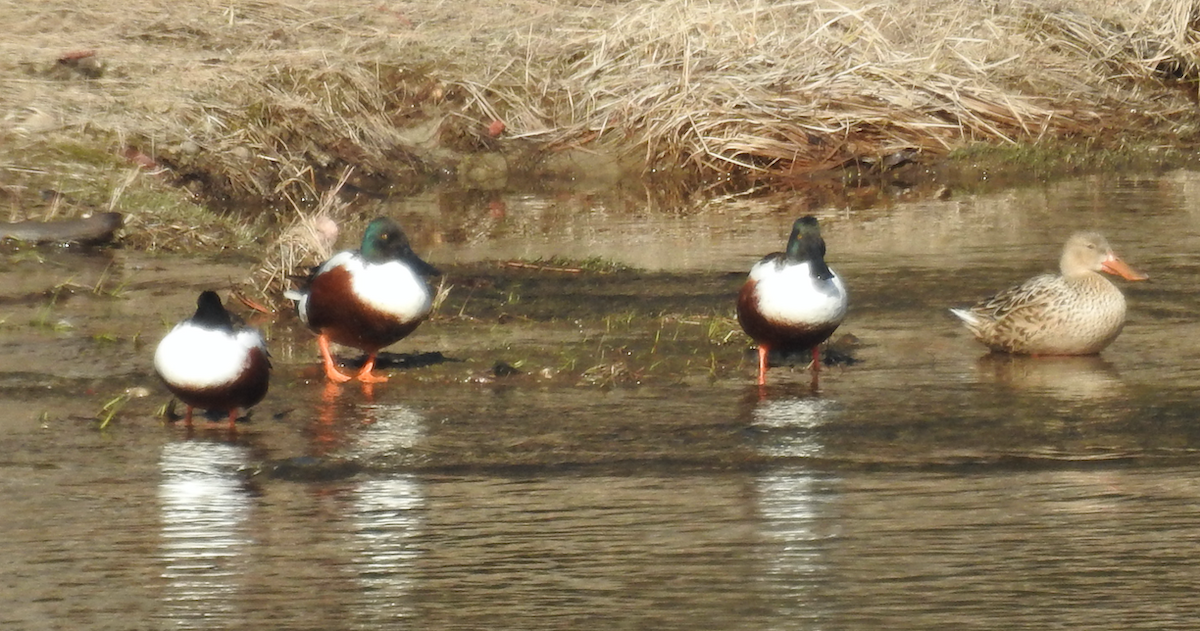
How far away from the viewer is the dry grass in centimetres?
1240

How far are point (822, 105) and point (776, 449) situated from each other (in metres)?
7.87

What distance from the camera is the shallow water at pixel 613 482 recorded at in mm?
4398

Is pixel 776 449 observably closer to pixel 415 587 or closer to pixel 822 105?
pixel 415 587

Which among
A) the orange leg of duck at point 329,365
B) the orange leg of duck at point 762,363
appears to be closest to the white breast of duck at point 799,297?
the orange leg of duck at point 762,363

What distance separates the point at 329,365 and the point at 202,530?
2.18m

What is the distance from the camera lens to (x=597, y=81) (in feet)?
45.1

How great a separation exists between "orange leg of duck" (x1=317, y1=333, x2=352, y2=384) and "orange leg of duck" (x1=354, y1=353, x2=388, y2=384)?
52mm

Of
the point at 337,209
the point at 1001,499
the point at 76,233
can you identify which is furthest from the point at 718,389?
the point at 76,233

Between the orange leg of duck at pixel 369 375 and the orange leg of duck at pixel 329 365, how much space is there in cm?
5

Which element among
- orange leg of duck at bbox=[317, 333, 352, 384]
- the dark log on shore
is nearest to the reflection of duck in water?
orange leg of duck at bbox=[317, 333, 352, 384]

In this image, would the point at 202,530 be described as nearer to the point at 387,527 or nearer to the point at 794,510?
the point at 387,527

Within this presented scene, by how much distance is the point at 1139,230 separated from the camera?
10172 millimetres

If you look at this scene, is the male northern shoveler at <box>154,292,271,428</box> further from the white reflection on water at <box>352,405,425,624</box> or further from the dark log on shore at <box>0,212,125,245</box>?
the dark log on shore at <box>0,212,125,245</box>

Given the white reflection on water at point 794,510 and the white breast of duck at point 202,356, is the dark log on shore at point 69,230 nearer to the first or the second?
the white breast of duck at point 202,356
